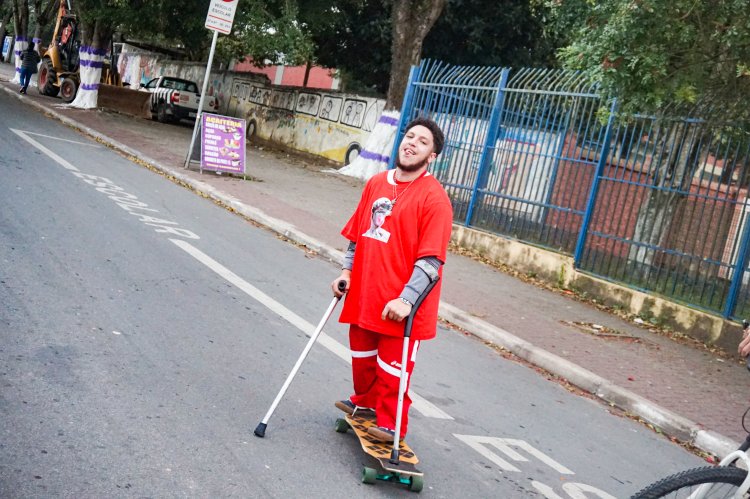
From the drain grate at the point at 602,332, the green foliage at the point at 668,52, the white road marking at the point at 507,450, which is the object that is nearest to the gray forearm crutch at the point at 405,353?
the white road marking at the point at 507,450

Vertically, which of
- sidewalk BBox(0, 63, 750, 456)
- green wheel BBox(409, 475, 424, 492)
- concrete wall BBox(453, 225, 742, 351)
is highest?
concrete wall BBox(453, 225, 742, 351)

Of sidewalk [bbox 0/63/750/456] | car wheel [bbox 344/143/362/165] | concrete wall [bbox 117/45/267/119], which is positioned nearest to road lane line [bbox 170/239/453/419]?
sidewalk [bbox 0/63/750/456]

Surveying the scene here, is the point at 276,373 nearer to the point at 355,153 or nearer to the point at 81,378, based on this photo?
the point at 81,378

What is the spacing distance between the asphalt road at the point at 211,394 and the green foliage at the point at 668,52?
3.33m

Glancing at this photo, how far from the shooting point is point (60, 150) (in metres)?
15.5

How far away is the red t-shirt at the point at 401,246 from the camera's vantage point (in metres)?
4.54

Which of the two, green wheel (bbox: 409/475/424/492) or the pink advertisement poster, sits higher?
the pink advertisement poster

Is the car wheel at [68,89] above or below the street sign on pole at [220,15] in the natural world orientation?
below

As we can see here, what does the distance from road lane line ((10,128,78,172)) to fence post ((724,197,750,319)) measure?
9.37 metres

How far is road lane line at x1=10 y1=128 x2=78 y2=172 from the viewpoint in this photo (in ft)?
44.3

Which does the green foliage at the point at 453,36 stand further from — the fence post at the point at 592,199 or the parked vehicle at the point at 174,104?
the fence post at the point at 592,199

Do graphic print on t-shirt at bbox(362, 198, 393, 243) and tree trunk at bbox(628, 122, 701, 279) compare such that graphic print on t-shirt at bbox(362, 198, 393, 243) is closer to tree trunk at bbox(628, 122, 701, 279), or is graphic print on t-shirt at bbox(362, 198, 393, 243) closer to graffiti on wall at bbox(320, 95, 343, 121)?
tree trunk at bbox(628, 122, 701, 279)

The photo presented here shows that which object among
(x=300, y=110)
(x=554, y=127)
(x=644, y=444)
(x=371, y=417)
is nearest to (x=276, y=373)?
(x=371, y=417)

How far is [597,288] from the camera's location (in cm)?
1141
